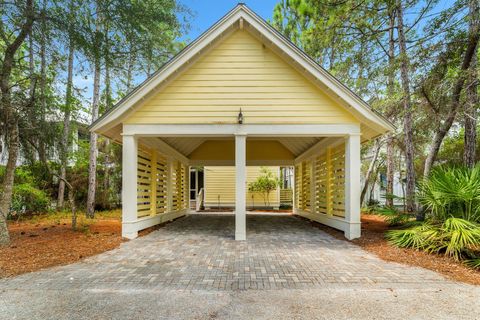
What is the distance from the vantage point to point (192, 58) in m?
7.02

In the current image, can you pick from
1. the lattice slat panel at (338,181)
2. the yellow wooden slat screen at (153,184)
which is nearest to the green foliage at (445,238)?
the lattice slat panel at (338,181)

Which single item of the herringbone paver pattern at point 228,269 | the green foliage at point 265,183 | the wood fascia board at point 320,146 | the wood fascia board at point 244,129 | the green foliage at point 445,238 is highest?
the wood fascia board at point 244,129

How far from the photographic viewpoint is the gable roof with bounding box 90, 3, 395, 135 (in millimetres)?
6750

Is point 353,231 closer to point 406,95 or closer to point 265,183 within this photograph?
point 406,95

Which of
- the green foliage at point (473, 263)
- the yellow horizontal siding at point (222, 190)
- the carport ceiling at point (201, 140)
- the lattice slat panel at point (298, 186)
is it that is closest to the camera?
the green foliage at point (473, 263)

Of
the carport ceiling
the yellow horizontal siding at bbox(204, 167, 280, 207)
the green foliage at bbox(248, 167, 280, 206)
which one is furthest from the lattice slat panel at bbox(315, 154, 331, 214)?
the yellow horizontal siding at bbox(204, 167, 280, 207)

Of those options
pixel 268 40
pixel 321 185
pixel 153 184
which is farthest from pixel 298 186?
pixel 268 40

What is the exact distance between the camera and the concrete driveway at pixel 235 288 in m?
3.17

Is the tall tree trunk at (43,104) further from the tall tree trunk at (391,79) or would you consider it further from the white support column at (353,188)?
the tall tree trunk at (391,79)

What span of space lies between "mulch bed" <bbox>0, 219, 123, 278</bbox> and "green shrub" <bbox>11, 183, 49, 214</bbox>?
2.44 metres

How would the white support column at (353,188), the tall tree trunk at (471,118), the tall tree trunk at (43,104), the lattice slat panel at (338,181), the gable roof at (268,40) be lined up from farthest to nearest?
the lattice slat panel at (338,181)
the white support column at (353,188)
the gable roof at (268,40)
the tall tree trunk at (471,118)
the tall tree trunk at (43,104)

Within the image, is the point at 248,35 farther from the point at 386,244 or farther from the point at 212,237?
the point at 386,244

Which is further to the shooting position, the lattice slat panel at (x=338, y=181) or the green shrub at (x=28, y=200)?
the green shrub at (x=28, y=200)

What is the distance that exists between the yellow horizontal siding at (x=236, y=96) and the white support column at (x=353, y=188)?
725 millimetres
